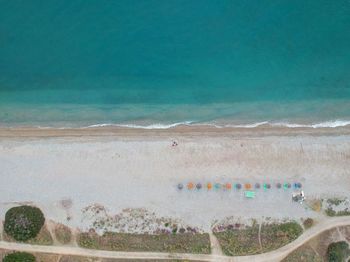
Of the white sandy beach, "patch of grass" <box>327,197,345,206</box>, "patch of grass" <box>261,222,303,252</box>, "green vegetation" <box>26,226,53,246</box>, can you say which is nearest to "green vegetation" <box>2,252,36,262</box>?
"green vegetation" <box>26,226,53,246</box>

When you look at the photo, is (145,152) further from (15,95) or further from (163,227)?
(15,95)

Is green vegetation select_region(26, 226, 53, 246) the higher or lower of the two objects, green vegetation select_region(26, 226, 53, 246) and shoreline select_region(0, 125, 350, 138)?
the lower

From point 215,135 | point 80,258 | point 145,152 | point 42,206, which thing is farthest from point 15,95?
Result: point 215,135

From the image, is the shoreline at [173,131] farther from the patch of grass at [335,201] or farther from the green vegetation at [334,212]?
the green vegetation at [334,212]

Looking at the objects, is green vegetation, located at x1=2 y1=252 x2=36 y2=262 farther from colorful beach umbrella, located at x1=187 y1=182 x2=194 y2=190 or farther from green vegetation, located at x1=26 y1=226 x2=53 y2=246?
colorful beach umbrella, located at x1=187 y1=182 x2=194 y2=190

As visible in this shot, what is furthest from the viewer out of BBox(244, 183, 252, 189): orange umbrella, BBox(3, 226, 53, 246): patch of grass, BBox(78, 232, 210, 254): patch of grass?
BBox(244, 183, 252, 189): orange umbrella

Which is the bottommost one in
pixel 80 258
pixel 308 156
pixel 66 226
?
pixel 80 258

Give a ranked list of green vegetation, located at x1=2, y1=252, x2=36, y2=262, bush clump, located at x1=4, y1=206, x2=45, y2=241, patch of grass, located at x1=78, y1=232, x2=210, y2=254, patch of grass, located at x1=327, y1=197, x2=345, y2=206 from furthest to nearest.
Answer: patch of grass, located at x1=327, y1=197, x2=345, y2=206 < patch of grass, located at x1=78, y1=232, x2=210, y2=254 < bush clump, located at x1=4, y1=206, x2=45, y2=241 < green vegetation, located at x1=2, y1=252, x2=36, y2=262
